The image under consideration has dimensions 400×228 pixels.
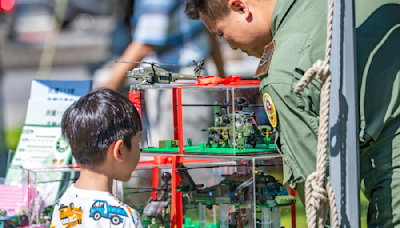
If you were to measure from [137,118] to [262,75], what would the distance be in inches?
19.3

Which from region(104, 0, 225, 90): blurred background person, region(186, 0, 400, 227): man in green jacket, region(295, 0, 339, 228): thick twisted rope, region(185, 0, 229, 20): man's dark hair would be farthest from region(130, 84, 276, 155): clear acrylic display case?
region(104, 0, 225, 90): blurred background person

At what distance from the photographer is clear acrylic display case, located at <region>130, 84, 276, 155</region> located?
5.35 feet

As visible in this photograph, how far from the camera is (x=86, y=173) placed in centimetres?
139

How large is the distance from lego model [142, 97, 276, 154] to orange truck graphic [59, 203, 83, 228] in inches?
21.0

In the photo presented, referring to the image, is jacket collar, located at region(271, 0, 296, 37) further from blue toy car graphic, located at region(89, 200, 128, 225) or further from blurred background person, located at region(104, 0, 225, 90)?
blurred background person, located at region(104, 0, 225, 90)

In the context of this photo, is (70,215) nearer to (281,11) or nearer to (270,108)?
(270,108)

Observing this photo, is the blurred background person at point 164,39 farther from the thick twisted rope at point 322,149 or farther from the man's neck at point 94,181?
the thick twisted rope at point 322,149

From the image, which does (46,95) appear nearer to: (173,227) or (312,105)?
(173,227)

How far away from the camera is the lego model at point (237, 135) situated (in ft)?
5.24

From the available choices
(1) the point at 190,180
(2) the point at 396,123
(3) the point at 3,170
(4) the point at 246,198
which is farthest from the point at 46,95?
(2) the point at 396,123

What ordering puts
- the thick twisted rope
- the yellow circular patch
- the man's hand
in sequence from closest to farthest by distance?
the thick twisted rope
the yellow circular patch
the man's hand

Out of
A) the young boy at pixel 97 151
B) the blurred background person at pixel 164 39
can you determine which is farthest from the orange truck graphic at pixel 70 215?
the blurred background person at pixel 164 39

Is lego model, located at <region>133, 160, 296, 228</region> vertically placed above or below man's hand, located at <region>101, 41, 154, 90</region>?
below

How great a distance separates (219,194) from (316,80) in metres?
0.76
